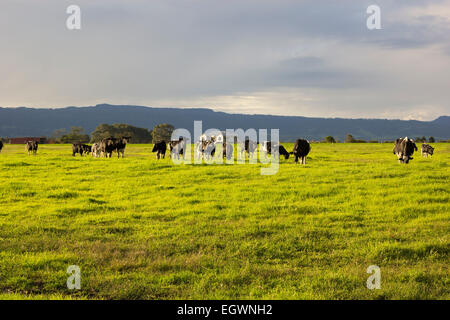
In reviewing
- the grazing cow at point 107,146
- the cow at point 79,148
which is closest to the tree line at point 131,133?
the cow at point 79,148

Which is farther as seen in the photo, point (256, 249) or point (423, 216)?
point (423, 216)

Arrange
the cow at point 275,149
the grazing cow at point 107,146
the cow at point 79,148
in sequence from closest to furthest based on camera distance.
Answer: the cow at point 275,149, the grazing cow at point 107,146, the cow at point 79,148

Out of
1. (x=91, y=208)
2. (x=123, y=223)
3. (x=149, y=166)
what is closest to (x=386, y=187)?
(x=123, y=223)

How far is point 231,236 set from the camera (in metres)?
11.1

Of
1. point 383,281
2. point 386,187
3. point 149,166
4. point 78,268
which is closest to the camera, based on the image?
point 383,281

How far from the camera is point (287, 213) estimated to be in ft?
45.4

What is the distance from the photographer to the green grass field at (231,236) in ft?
24.7

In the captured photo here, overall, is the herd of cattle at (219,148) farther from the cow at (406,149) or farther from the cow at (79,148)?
the cow at (79,148)

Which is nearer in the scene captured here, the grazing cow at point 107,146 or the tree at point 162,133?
the grazing cow at point 107,146

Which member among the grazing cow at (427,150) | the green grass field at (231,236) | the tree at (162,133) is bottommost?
the green grass field at (231,236)

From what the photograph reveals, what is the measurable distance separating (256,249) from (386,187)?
9.93 meters

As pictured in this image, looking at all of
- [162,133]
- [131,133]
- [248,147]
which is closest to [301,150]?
[248,147]

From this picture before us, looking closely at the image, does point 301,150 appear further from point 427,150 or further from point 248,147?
point 427,150
